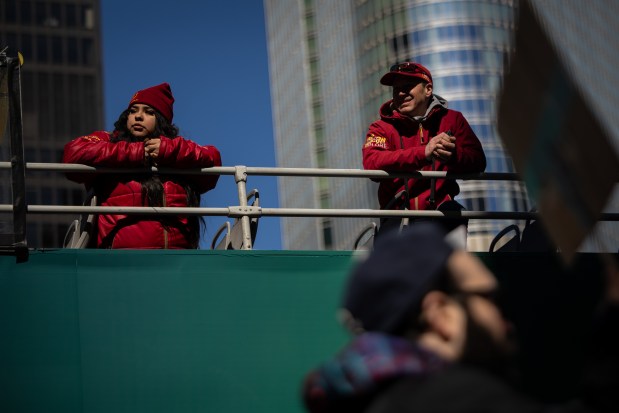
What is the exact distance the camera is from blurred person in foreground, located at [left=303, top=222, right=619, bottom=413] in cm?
290

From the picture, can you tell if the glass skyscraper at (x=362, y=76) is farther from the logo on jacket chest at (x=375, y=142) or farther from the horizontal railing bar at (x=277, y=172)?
the horizontal railing bar at (x=277, y=172)

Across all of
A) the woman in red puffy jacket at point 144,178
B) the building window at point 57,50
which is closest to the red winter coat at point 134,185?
the woman in red puffy jacket at point 144,178

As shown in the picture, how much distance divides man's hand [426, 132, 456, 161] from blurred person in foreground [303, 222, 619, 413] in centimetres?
467

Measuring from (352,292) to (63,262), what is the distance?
182 inches

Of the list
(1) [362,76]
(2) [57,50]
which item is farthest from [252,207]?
(1) [362,76]

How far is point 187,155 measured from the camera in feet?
25.0

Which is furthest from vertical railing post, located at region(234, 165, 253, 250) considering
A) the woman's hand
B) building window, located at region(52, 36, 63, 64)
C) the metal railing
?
building window, located at region(52, 36, 63, 64)

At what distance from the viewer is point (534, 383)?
7.81 m

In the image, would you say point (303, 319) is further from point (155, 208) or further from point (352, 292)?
point (352, 292)

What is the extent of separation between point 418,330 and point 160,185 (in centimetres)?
484

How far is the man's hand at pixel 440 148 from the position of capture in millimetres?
7777

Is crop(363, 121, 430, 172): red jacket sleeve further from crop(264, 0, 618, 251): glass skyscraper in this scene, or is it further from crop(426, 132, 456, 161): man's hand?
crop(264, 0, 618, 251): glass skyscraper

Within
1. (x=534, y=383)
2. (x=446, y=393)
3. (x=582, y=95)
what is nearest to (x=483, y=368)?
(x=446, y=393)

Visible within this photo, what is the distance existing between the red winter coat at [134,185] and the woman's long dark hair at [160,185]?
26 millimetres
